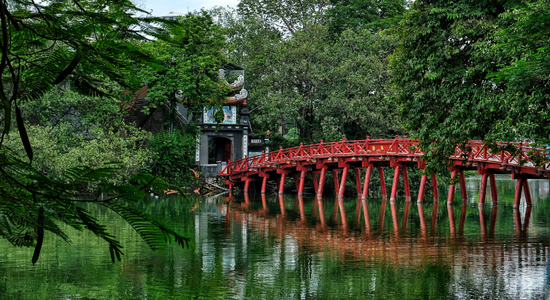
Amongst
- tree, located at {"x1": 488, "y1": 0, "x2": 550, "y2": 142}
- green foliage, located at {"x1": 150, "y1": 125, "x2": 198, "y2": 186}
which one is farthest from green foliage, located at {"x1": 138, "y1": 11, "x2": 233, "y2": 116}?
tree, located at {"x1": 488, "y1": 0, "x2": 550, "y2": 142}

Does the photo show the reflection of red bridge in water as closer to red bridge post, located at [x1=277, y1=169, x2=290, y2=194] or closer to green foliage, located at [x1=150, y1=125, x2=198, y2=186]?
red bridge post, located at [x1=277, y1=169, x2=290, y2=194]

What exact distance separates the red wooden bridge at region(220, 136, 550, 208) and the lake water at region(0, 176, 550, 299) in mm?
2495

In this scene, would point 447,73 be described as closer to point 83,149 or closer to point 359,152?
point 359,152

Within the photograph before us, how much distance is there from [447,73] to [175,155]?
1952 centimetres

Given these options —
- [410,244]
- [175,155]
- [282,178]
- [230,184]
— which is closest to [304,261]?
[410,244]

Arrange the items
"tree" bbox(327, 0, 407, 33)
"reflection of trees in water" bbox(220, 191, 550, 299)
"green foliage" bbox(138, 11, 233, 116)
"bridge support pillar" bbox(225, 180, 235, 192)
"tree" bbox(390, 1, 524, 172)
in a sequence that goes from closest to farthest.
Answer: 1. "reflection of trees in water" bbox(220, 191, 550, 299)
2. "tree" bbox(390, 1, 524, 172)
3. "green foliage" bbox(138, 11, 233, 116)
4. "bridge support pillar" bbox(225, 180, 235, 192)
5. "tree" bbox(327, 0, 407, 33)

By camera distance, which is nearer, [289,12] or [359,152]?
[359,152]

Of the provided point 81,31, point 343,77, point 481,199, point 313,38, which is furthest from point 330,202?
point 81,31

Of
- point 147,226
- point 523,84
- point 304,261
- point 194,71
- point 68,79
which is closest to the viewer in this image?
point 147,226

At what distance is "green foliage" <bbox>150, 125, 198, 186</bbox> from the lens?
109ft

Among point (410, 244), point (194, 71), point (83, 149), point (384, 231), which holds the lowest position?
point (410, 244)

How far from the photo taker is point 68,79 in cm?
352

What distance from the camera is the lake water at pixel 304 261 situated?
416 inches

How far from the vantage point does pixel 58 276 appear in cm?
1154
